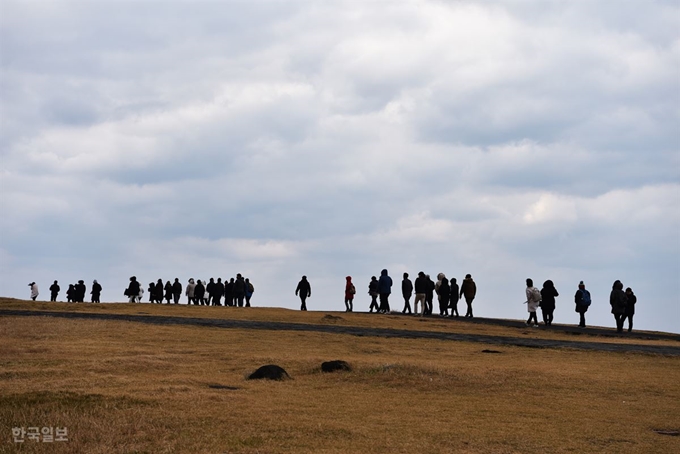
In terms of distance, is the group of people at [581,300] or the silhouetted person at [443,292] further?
the silhouetted person at [443,292]

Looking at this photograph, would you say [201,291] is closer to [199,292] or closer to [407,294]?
[199,292]

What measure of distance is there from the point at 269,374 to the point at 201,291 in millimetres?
38633

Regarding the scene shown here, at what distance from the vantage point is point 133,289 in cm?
5606

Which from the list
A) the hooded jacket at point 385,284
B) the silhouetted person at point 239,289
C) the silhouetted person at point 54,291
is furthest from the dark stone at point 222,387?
the silhouetted person at point 54,291

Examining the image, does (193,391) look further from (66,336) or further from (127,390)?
(66,336)

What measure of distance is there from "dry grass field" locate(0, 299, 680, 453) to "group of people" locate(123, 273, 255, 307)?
79.7 ft

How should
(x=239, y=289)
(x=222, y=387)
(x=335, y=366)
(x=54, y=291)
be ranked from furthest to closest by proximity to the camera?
(x=54, y=291) → (x=239, y=289) → (x=335, y=366) → (x=222, y=387)

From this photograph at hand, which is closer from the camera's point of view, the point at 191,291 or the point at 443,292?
the point at 443,292

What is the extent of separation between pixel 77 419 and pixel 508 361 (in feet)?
47.4

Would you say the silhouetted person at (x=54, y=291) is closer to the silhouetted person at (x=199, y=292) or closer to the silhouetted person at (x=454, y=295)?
the silhouetted person at (x=199, y=292)

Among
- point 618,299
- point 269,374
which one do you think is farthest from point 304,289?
point 269,374

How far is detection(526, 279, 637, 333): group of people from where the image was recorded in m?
39.4

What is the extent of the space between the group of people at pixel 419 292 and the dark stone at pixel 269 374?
24.1m

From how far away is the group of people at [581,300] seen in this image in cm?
3944
